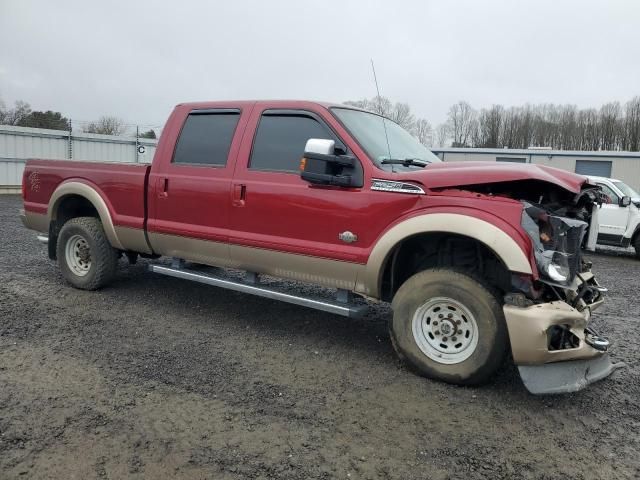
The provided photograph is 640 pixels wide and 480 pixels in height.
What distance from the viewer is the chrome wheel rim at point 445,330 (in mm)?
3863


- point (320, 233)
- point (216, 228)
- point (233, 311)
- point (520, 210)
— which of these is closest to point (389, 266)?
point (320, 233)

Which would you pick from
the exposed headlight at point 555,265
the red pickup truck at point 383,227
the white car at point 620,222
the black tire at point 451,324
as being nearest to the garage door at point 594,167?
the white car at point 620,222

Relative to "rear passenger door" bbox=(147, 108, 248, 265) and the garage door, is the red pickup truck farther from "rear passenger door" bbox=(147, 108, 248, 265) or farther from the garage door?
the garage door

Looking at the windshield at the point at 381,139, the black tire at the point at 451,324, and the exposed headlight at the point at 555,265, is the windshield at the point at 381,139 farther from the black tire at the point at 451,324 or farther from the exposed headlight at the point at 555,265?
→ the exposed headlight at the point at 555,265

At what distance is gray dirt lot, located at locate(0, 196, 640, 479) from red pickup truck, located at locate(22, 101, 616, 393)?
0.35 metres

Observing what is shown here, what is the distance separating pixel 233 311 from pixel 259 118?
2041 mm

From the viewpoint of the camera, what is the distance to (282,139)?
477 centimetres

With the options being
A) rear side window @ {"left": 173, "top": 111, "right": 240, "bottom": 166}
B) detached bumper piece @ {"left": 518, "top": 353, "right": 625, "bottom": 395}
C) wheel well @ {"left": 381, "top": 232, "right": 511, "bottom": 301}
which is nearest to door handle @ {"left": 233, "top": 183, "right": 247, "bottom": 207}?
rear side window @ {"left": 173, "top": 111, "right": 240, "bottom": 166}

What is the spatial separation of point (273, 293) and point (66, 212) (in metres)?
3.27

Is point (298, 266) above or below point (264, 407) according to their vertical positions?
above

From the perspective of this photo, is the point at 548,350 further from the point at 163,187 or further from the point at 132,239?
the point at 132,239

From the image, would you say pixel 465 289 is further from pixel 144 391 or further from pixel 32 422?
pixel 32 422

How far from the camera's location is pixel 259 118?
4.93m

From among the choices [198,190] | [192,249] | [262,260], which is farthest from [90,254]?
[262,260]
